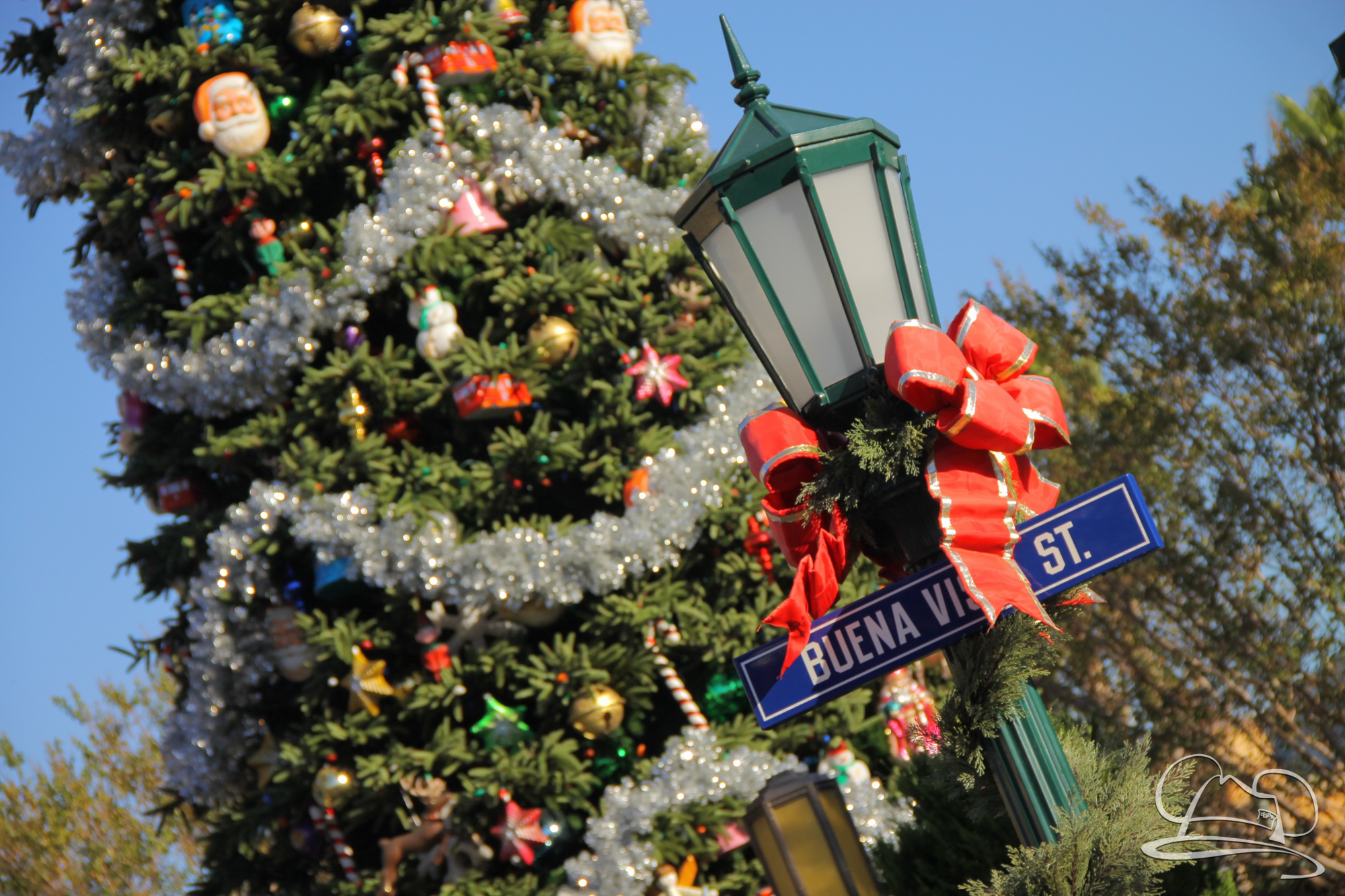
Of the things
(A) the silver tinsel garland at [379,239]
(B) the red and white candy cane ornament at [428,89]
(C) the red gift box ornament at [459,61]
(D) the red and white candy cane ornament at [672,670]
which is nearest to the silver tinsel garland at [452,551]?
(D) the red and white candy cane ornament at [672,670]

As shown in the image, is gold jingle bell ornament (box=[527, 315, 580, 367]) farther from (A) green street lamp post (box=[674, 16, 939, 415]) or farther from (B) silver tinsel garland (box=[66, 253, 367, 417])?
(A) green street lamp post (box=[674, 16, 939, 415])

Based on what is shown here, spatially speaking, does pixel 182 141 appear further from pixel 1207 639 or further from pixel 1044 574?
pixel 1207 639

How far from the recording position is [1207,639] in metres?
7.77

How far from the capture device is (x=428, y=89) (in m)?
6.70

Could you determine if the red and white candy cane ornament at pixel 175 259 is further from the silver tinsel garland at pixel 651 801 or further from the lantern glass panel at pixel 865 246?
the lantern glass panel at pixel 865 246

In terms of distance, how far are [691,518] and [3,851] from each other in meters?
17.9

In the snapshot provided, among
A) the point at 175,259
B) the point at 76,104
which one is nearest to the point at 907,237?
the point at 175,259

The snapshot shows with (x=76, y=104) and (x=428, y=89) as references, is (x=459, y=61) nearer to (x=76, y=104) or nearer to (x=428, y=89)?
(x=428, y=89)

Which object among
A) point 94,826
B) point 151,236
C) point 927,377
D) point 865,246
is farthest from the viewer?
point 94,826

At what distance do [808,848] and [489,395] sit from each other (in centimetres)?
321

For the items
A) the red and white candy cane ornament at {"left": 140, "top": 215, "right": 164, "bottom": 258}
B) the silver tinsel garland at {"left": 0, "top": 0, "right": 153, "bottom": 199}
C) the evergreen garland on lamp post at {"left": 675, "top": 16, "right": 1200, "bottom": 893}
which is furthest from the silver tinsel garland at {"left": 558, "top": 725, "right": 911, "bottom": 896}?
the silver tinsel garland at {"left": 0, "top": 0, "right": 153, "bottom": 199}

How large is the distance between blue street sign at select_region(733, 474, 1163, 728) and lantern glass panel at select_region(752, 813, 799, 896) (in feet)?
4.57

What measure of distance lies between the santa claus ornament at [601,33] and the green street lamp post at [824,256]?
4.64 m

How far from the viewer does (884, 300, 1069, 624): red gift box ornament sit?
2363 millimetres
